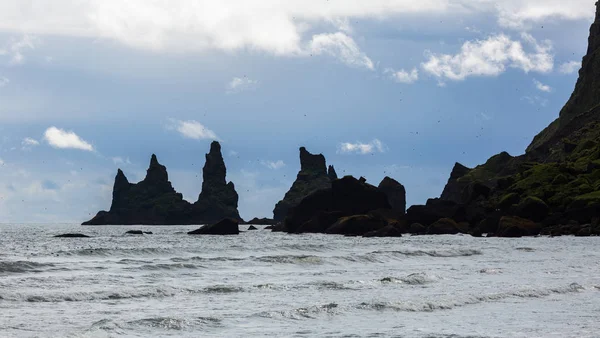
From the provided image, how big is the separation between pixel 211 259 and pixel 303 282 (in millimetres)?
14456

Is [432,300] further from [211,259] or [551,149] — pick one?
[551,149]

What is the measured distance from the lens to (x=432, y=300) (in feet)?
81.4

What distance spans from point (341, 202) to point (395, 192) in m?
37.6

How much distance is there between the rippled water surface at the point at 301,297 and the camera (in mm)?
19266

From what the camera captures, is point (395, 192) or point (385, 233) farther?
point (395, 192)

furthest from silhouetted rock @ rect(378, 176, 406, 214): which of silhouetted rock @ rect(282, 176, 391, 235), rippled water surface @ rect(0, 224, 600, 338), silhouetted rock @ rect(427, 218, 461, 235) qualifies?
rippled water surface @ rect(0, 224, 600, 338)

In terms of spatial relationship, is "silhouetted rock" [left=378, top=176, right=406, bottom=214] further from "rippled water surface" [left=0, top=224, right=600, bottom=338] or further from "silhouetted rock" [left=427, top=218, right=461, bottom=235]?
"rippled water surface" [left=0, top=224, right=600, bottom=338]

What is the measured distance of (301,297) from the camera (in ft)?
87.9

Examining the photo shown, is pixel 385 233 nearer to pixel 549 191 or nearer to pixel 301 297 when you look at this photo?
pixel 549 191

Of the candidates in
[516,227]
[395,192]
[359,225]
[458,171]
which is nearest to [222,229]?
[359,225]

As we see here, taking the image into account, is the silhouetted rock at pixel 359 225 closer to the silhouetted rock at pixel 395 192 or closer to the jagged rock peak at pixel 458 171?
the silhouetted rock at pixel 395 192

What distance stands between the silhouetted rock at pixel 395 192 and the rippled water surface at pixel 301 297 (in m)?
105

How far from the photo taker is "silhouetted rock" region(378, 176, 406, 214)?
5974 inches

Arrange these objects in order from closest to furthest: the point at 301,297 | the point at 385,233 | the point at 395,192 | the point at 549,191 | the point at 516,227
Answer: the point at 301,297, the point at 516,227, the point at 385,233, the point at 549,191, the point at 395,192
